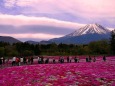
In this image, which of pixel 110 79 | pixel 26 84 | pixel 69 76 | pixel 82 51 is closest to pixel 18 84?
pixel 26 84

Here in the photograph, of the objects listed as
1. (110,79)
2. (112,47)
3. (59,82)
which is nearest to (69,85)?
(59,82)

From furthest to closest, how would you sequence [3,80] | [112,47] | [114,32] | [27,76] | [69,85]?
[114,32]
[112,47]
[27,76]
[3,80]
[69,85]

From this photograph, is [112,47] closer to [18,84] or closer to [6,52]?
[6,52]

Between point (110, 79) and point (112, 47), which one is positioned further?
point (112, 47)

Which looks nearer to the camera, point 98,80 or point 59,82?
point 59,82

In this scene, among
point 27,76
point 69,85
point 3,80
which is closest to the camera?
point 69,85

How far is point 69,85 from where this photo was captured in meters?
28.9

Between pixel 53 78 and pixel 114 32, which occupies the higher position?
pixel 114 32

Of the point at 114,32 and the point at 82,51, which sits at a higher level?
the point at 114,32

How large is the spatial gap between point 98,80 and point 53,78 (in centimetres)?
491

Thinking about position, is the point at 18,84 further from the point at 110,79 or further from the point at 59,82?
the point at 110,79

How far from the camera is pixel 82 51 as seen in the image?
154625 mm

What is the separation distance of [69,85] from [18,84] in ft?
16.6

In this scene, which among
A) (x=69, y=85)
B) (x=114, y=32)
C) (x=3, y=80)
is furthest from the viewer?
(x=114, y=32)
